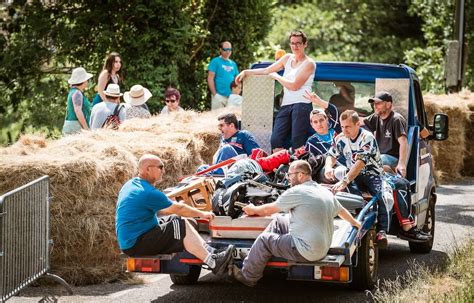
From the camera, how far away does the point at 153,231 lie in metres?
8.76

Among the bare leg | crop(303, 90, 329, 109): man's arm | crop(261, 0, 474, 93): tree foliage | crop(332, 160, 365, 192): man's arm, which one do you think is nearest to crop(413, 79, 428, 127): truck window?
crop(303, 90, 329, 109): man's arm

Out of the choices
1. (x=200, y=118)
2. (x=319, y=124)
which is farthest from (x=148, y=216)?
(x=200, y=118)

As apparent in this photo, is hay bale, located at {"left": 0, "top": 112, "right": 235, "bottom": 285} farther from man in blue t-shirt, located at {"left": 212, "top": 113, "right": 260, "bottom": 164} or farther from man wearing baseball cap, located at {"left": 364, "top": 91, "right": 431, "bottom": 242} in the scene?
man wearing baseball cap, located at {"left": 364, "top": 91, "right": 431, "bottom": 242}

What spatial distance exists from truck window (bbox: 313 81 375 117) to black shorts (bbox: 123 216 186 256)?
4132 millimetres

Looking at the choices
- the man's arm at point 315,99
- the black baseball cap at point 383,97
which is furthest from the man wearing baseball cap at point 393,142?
the man's arm at point 315,99

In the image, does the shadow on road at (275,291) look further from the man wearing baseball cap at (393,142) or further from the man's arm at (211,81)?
the man's arm at (211,81)

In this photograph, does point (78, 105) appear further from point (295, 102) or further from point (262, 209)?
point (262, 209)

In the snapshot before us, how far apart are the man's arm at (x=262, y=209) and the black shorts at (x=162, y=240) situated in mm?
562

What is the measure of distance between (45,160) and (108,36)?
8921mm

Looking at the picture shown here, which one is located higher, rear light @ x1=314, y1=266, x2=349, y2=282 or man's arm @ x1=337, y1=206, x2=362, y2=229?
man's arm @ x1=337, y1=206, x2=362, y2=229

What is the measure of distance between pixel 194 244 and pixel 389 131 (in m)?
3.58

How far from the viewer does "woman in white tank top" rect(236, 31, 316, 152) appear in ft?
38.7

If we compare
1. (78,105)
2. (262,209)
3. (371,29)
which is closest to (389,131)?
(262,209)

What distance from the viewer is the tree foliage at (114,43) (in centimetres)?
1850
